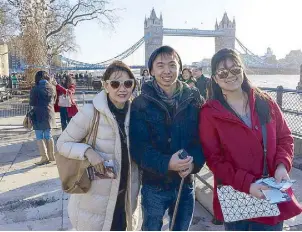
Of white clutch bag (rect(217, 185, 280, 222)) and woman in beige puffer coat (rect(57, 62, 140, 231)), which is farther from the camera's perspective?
woman in beige puffer coat (rect(57, 62, 140, 231))

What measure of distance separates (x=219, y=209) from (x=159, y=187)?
37 centimetres

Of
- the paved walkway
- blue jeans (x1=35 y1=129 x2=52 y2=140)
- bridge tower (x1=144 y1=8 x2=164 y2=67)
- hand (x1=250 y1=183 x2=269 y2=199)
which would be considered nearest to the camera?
hand (x1=250 y1=183 x2=269 y2=199)

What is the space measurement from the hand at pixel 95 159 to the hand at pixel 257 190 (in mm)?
844

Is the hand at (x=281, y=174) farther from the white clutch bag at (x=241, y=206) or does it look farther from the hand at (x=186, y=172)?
the hand at (x=186, y=172)

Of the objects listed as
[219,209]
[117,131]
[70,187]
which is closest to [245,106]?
[219,209]

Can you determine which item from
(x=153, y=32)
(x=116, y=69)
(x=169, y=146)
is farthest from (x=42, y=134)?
(x=153, y=32)

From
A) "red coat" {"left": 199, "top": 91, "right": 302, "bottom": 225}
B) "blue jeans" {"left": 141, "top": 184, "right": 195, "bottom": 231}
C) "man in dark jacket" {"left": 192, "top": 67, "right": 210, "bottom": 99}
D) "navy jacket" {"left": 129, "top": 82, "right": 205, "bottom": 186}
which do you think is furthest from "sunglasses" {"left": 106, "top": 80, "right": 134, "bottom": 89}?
"man in dark jacket" {"left": 192, "top": 67, "right": 210, "bottom": 99}

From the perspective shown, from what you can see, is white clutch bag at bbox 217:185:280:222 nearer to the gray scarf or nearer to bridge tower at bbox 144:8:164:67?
the gray scarf

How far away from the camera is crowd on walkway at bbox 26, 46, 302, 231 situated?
1.76 meters

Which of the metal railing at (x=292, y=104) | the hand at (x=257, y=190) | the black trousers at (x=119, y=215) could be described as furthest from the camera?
the metal railing at (x=292, y=104)

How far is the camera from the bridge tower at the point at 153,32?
70.4 metres

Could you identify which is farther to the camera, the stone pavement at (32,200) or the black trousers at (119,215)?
the stone pavement at (32,200)

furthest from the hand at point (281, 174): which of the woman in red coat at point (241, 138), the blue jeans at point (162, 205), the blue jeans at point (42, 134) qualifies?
the blue jeans at point (42, 134)

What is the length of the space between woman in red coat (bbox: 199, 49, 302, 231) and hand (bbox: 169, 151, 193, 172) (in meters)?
0.14
